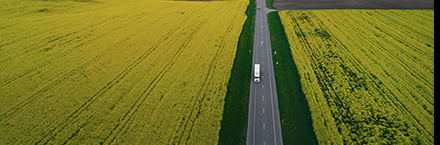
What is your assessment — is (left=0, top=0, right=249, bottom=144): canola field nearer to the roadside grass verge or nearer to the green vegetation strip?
the green vegetation strip

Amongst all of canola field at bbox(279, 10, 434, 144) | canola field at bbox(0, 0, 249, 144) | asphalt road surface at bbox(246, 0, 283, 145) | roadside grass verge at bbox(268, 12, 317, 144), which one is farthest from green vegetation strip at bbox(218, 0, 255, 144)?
canola field at bbox(279, 10, 434, 144)

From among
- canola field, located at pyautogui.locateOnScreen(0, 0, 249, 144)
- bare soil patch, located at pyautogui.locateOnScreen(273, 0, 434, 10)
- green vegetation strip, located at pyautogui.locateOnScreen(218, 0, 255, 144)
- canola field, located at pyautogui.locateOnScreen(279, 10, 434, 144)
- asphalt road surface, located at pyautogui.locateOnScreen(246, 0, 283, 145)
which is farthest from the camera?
bare soil patch, located at pyautogui.locateOnScreen(273, 0, 434, 10)

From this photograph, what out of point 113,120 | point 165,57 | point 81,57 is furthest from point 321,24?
point 81,57

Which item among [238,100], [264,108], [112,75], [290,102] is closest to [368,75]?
[290,102]

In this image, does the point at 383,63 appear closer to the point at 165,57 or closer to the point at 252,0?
the point at 165,57

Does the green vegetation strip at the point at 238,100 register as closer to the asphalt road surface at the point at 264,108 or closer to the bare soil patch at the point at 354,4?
the asphalt road surface at the point at 264,108

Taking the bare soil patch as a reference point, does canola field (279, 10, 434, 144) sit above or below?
below

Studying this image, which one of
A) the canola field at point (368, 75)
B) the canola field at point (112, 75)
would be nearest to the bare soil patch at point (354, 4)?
the canola field at point (368, 75)

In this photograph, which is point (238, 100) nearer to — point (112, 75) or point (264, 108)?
point (264, 108)
